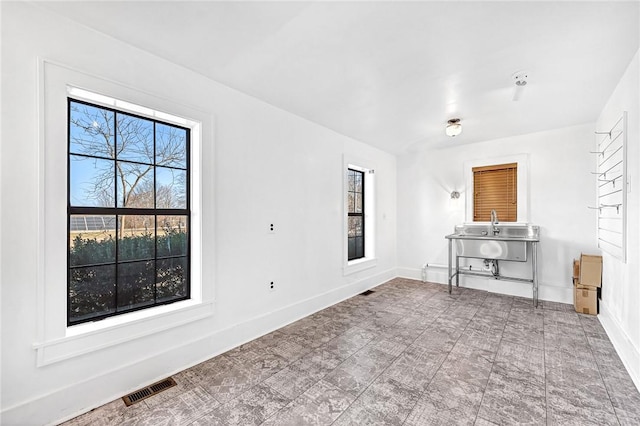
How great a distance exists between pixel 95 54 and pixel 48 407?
238 centimetres

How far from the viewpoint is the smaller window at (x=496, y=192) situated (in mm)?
4715

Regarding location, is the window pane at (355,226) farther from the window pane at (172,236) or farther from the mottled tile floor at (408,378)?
the window pane at (172,236)

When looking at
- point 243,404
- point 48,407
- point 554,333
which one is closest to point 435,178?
point 554,333

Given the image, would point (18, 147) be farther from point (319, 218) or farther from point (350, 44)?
point (319, 218)

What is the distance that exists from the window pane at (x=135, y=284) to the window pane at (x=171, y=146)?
91 cm

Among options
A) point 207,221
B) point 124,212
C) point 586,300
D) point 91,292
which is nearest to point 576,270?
point 586,300

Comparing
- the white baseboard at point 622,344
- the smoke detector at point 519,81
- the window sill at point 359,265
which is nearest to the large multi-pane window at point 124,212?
the window sill at point 359,265

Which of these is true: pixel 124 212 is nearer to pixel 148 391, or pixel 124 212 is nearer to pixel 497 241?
pixel 148 391

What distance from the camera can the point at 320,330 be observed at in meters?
3.34

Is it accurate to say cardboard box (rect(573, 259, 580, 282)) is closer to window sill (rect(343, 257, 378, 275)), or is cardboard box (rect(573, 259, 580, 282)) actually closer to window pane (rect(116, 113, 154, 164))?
window sill (rect(343, 257, 378, 275))

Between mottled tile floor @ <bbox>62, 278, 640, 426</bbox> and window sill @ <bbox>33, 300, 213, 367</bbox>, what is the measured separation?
42 centimetres

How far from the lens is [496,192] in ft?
16.0

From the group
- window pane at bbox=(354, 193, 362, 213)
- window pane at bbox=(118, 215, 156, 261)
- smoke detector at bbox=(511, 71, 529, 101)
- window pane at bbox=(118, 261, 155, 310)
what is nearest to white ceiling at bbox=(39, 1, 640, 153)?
→ smoke detector at bbox=(511, 71, 529, 101)

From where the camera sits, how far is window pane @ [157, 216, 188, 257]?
261cm
